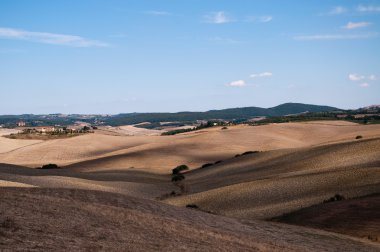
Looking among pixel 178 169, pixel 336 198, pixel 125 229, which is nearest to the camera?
pixel 125 229

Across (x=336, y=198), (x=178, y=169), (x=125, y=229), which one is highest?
(x=125, y=229)

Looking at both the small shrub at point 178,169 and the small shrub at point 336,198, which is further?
the small shrub at point 178,169

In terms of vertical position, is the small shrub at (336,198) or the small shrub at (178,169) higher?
the small shrub at (336,198)

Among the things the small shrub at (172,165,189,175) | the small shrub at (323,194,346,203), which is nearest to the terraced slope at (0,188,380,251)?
the small shrub at (323,194,346,203)

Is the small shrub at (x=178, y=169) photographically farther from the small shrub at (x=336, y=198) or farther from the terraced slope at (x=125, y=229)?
the terraced slope at (x=125, y=229)

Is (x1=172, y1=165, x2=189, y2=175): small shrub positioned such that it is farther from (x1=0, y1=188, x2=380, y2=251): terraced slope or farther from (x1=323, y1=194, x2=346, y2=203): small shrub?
(x1=0, y1=188, x2=380, y2=251): terraced slope

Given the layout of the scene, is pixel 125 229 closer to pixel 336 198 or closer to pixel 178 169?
pixel 336 198

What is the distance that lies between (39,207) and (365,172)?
23.8 meters

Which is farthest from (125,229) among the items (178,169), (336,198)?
(178,169)

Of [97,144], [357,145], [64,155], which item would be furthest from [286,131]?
[357,145]

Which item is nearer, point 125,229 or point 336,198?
point 125,229

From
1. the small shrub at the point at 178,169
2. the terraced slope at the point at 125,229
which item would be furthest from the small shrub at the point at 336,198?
the small shrub at the point at 178,169

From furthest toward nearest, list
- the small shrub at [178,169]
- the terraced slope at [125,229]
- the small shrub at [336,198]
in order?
the small shrub at [178,169] < the small shrub at [336,198] < the terraced slope at [125,229]

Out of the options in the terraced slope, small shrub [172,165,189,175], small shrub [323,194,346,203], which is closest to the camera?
the terraced slope
